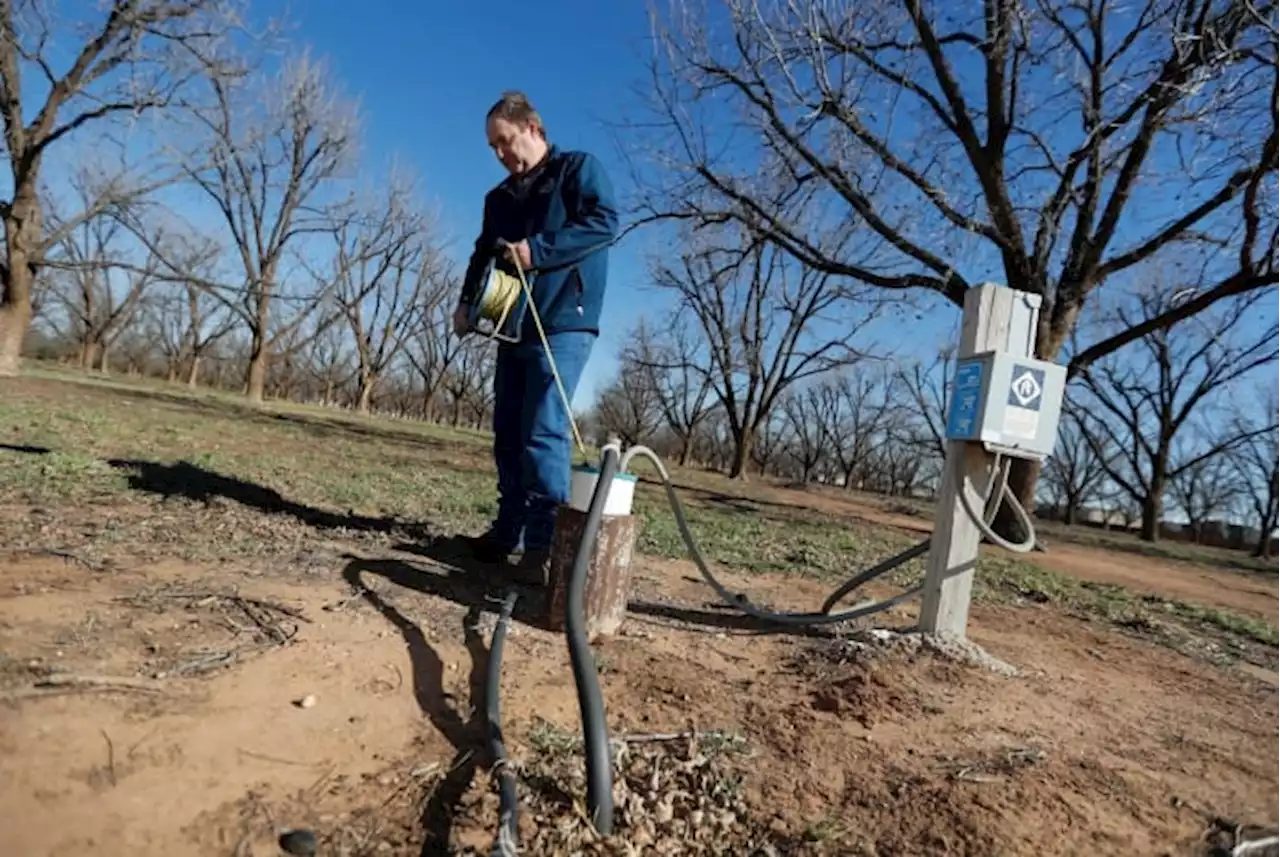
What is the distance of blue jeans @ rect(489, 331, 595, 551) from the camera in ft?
9.52

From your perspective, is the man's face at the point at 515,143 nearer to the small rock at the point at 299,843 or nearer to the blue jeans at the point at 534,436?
the blue jeans at the point at 534,436

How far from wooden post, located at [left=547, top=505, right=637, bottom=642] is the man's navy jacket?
0.92 metres

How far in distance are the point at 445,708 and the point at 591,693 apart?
1.45ft

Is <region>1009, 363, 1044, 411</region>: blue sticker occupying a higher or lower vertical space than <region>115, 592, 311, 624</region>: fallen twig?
higher

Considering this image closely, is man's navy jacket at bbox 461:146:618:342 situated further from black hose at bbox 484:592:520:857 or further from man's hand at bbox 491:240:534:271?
black hose at bbox 484:592:520:857

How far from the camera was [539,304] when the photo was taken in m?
2.99

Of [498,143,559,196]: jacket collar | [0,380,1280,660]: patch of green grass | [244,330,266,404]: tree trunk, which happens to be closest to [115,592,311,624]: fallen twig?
[0,380,1280,660]: patch of green grass

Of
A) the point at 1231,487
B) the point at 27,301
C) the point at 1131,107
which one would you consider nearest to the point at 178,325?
the point at 27,301

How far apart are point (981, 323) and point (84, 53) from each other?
1355 centimetres

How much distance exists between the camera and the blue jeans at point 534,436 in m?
2.90

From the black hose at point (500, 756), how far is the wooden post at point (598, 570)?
18 centimetres

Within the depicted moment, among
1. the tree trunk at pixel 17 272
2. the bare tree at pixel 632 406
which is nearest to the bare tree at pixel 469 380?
the bare tree at pixel 632 406

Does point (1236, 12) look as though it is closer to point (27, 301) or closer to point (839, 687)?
point (839, 687)

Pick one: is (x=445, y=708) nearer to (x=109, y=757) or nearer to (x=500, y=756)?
(x=500, y=756)
